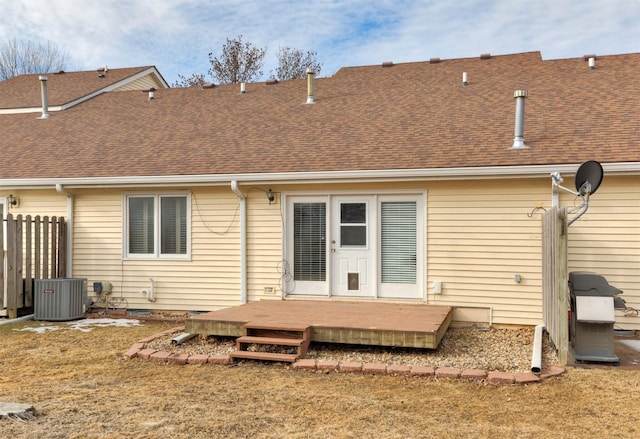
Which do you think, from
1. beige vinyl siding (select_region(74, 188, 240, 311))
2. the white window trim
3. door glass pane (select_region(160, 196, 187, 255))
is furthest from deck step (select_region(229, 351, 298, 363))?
door glass pane (select_region(160, 196, 187, 255))

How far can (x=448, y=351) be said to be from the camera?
21.6ft

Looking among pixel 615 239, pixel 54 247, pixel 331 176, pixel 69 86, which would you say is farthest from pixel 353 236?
pixel 69 86

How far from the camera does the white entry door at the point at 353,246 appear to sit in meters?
8.62

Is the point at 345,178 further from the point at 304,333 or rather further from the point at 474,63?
the point at 474,63

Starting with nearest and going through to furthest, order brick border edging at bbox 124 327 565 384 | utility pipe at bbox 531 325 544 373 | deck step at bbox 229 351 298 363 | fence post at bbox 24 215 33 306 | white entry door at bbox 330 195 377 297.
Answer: brick border edging at bbox 124 327 565 384
utility pipe at bbox 531 325 544 373
deck step at bbox 229 351 298 363
white entry door at bbox 330 195 377 297
fence post at bbox 24 215 33 306

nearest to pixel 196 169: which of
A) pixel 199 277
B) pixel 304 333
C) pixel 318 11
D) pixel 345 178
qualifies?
pixel 199 277

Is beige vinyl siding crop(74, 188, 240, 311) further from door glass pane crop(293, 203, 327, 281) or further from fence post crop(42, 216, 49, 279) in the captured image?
door glass pane crop(293, 203, 327, 281)

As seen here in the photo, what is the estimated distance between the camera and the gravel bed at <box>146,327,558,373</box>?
19.6 ft

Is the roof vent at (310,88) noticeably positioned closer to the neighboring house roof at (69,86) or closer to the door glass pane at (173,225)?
the door glass pane at (173,225)

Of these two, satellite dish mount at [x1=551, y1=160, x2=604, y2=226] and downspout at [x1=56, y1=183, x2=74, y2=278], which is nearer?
satellite dish mount at [x1=551, y1=160, x2=604, y2=226]

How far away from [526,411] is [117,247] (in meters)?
7.43

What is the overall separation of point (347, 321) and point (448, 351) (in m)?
1.26

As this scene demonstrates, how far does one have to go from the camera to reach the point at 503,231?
26.3ft

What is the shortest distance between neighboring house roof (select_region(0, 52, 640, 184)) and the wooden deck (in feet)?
6.57
